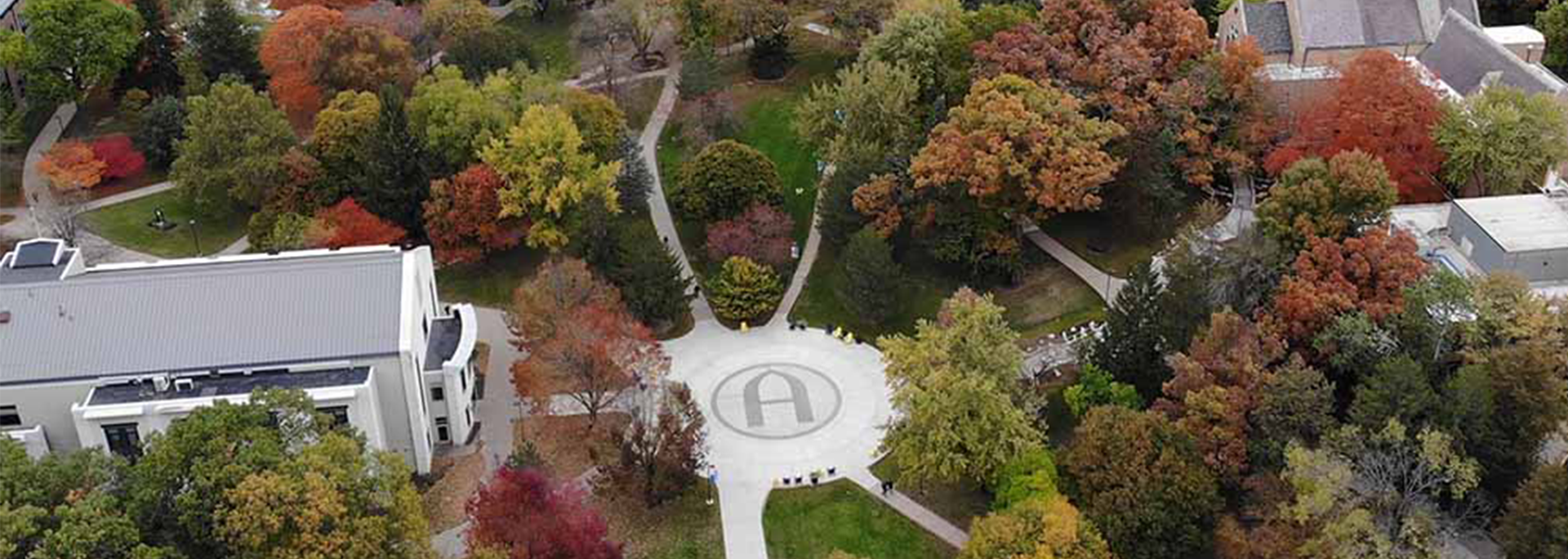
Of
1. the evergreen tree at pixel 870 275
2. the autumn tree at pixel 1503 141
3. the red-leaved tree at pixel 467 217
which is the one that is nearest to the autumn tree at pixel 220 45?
the red-leaved tree at pixel 467 217

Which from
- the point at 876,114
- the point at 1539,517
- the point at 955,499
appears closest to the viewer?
the point at 1539,517

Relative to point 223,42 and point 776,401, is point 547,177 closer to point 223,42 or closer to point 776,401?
point 776,401

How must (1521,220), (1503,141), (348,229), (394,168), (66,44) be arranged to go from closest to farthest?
(1521,220) < (1503,141) < (348,229) < (394,168) < (66,44)

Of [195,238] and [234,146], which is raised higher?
[234,146]

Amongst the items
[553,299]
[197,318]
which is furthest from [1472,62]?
[197,318]

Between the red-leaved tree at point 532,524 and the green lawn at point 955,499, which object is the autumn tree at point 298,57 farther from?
the green lawn at point 955,499

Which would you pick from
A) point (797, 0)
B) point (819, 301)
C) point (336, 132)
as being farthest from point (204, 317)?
point (797, 0)

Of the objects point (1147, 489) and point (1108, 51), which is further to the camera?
point (1108, 51)

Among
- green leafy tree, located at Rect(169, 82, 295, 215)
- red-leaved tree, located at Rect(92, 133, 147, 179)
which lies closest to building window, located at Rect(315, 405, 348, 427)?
green leafy tree, located at Rect(169, 82, 295, 215)
